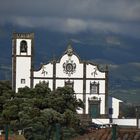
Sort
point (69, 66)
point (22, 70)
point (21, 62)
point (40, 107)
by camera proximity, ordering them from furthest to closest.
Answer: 1. point (69, 66)
2. point (21, 62)
3. point (22, 70)
4. point (40, 107)

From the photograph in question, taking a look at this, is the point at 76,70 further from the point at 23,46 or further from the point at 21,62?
the point at 23,46

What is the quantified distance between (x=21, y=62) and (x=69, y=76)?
275 inches

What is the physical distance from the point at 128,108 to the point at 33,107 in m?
69.8

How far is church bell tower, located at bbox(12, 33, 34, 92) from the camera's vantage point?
106 metres

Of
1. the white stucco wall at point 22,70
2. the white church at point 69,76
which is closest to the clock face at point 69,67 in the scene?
the white church at point 69,76

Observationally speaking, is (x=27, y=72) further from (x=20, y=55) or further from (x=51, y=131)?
(x=51, y=131)

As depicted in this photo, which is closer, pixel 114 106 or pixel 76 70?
pixel 76 70

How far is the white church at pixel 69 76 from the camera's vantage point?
→ 10662 cm

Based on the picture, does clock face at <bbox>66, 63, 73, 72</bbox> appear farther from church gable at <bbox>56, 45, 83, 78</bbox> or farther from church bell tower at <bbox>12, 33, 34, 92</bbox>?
church bell tower at <bbox>12, 33, 34, 92</bbox>

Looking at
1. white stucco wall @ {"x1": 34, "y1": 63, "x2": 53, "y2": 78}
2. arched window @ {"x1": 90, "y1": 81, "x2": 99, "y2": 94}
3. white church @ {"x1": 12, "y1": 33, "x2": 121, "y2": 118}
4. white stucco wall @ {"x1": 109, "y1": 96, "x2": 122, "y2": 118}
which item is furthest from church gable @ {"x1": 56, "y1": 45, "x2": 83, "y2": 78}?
white stucco wall @ {"x1": 109, "y1": 96, "x2": 122, "y2": 118}

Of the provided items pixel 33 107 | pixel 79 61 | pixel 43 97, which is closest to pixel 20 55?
pixel 79 61

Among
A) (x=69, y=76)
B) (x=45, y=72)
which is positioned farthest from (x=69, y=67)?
Answer: (x=45, y=72)

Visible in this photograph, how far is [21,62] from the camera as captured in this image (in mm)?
107438

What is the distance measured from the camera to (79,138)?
19609mm
